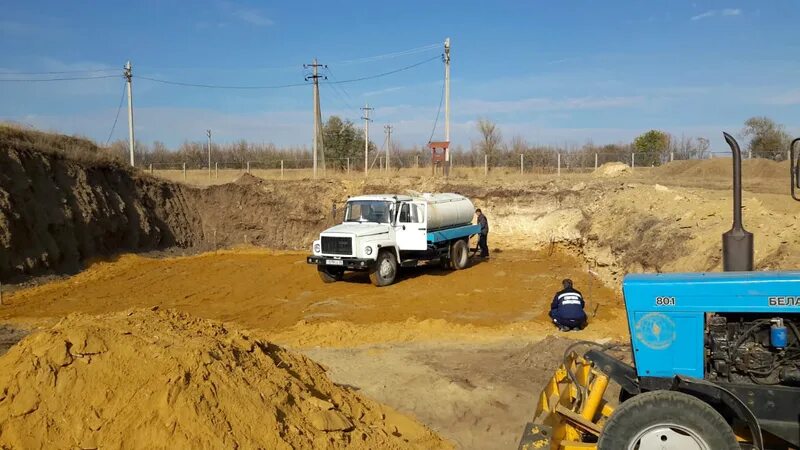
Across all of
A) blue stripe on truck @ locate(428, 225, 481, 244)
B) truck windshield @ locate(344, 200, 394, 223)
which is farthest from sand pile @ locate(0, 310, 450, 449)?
blue stripe on truck @ locate(428, 225, 481, 244)

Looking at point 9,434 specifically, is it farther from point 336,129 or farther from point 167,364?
point 336,129

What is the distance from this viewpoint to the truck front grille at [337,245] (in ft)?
54.3

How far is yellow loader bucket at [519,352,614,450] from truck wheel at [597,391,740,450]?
28cm

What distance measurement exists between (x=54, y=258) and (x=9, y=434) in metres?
15.8

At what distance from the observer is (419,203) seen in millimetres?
17969

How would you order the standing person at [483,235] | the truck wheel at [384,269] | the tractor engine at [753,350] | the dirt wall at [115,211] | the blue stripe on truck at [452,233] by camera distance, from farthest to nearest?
the standing person at [483,235], the dirt wall at [115,211], the blue stripe on truck at [452,233], the truck wheel at [384,269], the tractor engine at [753,350]

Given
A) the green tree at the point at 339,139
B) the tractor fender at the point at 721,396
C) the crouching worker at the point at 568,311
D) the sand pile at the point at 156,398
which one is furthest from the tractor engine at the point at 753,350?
the green tree at the point at 339,139

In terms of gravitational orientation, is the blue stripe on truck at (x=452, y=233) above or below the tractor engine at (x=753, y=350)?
below

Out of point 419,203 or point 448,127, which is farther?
point 448,127

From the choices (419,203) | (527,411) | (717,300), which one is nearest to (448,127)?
(419,203)

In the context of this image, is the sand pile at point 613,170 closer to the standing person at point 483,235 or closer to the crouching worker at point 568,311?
the standing person at point 483,235

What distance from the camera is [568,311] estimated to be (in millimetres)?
11023

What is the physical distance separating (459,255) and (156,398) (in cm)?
1521

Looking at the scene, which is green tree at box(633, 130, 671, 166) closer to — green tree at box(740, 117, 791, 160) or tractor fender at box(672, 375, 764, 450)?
green tree at box(740, 117, 791, 160)
